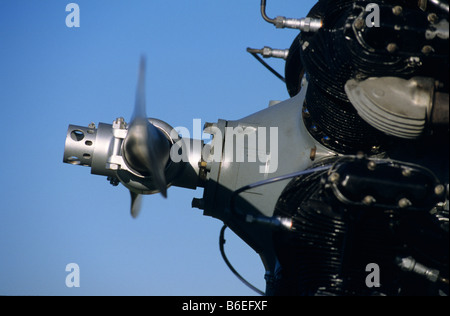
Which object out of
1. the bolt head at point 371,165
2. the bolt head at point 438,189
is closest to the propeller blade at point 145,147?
the bolt head at point 371,165

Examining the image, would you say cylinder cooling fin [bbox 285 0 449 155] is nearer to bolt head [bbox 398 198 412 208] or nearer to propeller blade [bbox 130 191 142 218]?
bolt head [bbox 398 198 412 208]

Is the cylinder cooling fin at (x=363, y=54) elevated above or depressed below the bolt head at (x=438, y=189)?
above

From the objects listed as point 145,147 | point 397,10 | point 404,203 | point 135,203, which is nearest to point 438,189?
point 404,203

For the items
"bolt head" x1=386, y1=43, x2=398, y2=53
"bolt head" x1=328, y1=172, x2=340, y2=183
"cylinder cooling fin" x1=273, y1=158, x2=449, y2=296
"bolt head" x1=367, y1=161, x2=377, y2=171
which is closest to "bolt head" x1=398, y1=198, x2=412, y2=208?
"cylinder cooling fin" x1=273, y1=158, x2=449, y2=296

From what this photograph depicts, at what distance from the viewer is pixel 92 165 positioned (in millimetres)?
9430

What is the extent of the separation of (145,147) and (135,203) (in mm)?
911

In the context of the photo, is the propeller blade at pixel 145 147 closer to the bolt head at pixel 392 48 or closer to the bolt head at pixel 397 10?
the bolt head at pixel 392 48

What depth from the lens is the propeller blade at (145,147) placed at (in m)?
7.25

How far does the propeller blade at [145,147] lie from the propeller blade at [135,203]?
303 mm

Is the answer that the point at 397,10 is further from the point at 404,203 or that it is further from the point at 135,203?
the point at 135,203

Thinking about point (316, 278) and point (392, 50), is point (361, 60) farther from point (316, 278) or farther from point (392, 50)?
point (316, 278)

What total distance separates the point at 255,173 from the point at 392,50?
2.53 m

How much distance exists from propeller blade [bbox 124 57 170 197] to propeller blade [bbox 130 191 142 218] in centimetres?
30
